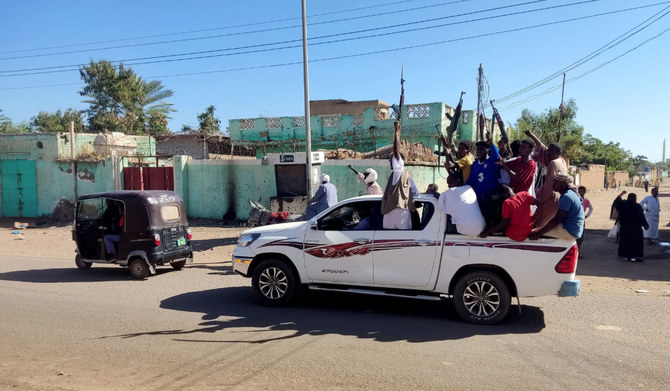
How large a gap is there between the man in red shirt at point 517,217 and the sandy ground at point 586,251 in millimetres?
3241

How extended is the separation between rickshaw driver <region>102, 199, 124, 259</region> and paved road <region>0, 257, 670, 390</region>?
4.65ft

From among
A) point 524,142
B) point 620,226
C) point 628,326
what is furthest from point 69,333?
point 620,226

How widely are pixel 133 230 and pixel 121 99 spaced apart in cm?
2869

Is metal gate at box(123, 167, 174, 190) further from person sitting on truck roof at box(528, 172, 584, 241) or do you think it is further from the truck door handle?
person sitting on truck roof at box(528, 172, 584, 241)

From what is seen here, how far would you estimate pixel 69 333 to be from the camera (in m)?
5.83

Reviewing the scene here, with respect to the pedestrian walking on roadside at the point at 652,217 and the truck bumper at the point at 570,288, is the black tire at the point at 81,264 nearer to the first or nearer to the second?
the truck bumper at the point at 570,288

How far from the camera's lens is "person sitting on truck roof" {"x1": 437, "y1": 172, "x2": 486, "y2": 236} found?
5863 millimetres

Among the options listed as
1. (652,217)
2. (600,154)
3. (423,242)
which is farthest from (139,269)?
(600,154)

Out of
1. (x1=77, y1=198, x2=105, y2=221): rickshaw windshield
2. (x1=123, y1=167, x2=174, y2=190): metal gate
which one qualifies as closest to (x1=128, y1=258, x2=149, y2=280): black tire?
(x1=77, y1=198, x2=105, y2=221): rickshaw windshield

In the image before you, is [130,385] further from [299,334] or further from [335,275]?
[335,275]

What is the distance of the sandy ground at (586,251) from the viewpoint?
8.71 metres

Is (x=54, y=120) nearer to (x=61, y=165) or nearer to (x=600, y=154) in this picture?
(x=61, y=165)

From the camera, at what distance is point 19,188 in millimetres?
20516

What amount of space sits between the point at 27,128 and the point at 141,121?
52.3 ft
